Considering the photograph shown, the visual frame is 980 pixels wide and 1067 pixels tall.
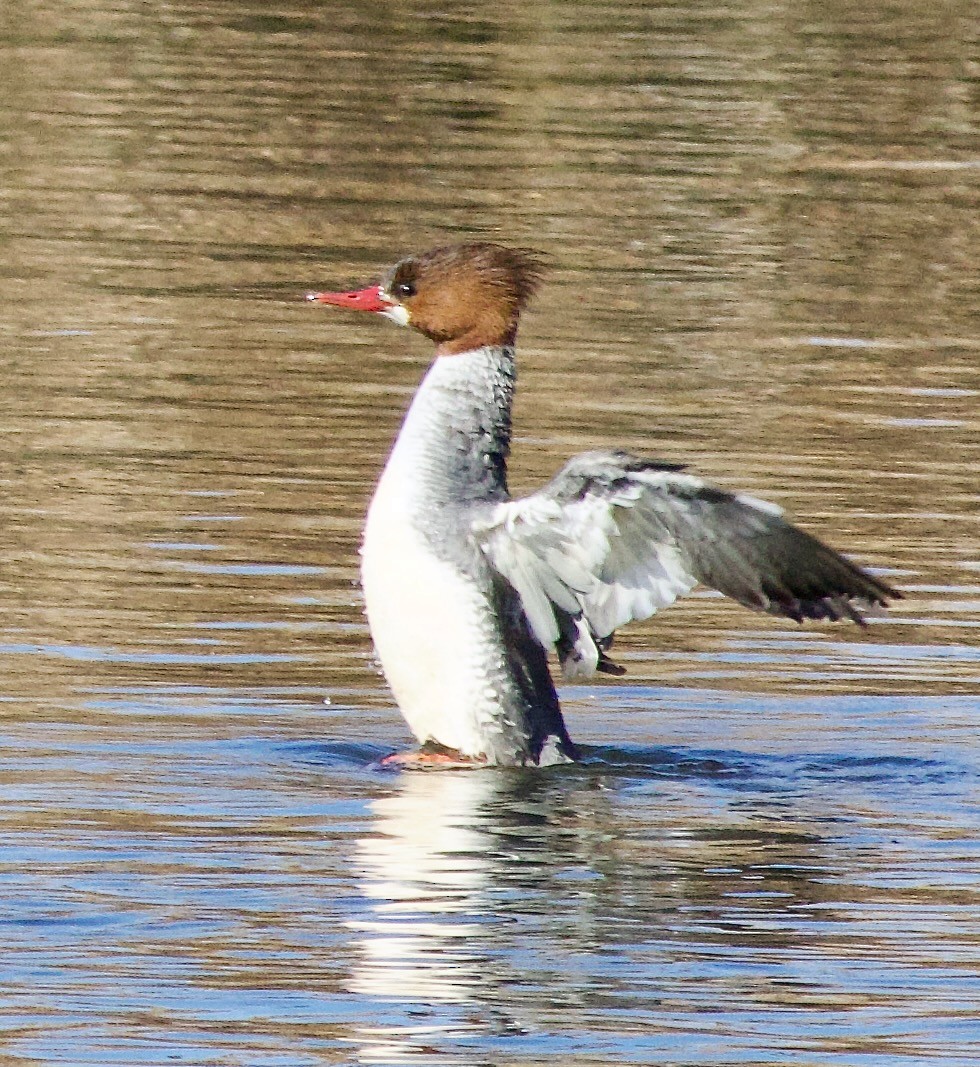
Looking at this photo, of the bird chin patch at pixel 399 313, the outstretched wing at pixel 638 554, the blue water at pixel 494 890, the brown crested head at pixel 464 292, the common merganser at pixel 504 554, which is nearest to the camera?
the blue water at pixel 494 890

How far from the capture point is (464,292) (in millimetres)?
8406

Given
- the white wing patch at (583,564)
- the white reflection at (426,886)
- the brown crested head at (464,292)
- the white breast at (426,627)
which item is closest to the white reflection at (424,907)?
the white reflection at (426,886)

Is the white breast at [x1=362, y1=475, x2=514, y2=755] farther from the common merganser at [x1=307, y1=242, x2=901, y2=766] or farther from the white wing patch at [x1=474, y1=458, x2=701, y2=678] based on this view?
the white wing patch at [x1=474, y1=458, x2=701, y2=678]

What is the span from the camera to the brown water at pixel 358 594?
6152 mm

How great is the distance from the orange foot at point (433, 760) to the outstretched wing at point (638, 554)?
476mm

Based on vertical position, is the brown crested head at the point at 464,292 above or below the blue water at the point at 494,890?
above

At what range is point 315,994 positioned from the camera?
236 inches

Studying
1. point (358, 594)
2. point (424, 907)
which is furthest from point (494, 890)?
point (358, 594)

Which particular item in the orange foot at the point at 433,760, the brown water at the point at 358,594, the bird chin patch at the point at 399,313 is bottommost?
the orange foot at the point at 433,760

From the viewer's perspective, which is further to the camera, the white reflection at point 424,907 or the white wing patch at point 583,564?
the white wing patch at point 583,564

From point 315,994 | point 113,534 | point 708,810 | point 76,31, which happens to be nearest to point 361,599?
point 113,534

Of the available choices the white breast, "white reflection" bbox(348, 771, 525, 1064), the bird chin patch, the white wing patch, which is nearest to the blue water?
"white reflection" bbox(348, 771, 525, 1064)

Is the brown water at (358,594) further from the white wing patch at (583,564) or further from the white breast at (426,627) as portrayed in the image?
the white wing patch at (583,564)

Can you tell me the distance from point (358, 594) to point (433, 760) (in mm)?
1790
